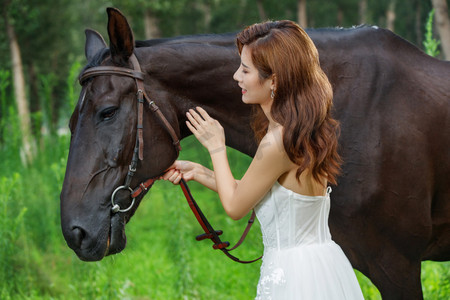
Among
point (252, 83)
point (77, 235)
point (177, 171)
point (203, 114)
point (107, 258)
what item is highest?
point (252, 83)

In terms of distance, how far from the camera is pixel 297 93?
201 centimetres

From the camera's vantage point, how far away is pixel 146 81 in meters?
2.44

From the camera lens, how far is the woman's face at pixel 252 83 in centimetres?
204

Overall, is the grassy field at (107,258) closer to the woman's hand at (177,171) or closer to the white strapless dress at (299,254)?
the woman's hand at (177,171)

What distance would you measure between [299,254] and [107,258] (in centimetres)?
221

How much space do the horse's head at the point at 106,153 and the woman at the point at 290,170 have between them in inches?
18.0

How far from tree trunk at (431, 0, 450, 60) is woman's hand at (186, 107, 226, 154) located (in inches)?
188

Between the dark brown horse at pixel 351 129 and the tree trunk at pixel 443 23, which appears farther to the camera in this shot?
the tree trunk at pixel 443 23

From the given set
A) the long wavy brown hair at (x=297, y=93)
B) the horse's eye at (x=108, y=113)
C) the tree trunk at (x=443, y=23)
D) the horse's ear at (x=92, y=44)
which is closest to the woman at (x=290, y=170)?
the long wavy brown hair at (x=297, y=93)

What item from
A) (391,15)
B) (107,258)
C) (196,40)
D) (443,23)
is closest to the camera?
(196,40)

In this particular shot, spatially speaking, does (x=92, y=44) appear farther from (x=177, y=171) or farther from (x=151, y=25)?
(x=151, y=25)

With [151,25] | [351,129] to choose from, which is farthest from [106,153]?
[151,25]

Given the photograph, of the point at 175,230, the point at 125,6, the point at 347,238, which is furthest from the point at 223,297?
the point at 125,6

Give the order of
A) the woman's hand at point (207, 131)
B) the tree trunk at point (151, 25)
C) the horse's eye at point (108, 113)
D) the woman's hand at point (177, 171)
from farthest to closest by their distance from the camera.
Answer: the tree trunk at point (151, 25) → the woman's hand at point (177, 171) → the horse's eye at point (108, 113) → the woman's hand at point (207, 131)
